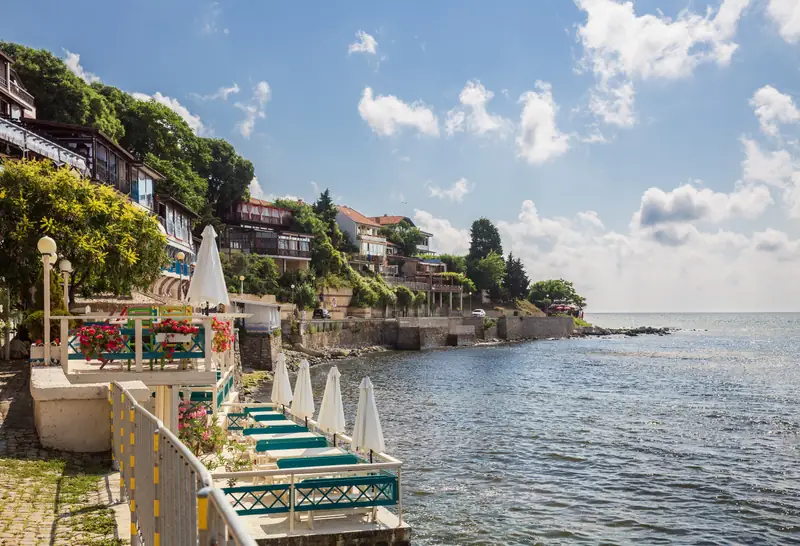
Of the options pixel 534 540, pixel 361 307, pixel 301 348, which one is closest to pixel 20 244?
pixel 534 540

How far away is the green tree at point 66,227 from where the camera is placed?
22844mm

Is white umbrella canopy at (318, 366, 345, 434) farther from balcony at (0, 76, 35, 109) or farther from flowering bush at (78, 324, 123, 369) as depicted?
balcony at (0, 76, 35, 109)

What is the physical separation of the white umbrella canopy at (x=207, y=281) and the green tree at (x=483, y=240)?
121 metres

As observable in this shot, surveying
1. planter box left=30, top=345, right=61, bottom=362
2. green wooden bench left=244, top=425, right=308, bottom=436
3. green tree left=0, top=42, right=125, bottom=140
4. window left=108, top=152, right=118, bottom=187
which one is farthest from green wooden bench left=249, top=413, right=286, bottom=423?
green tree left=0, top=42, right=125, bottom=140

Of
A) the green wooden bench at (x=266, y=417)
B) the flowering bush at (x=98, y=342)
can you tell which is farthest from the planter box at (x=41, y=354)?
the green wooden bench at (x=266, y=417)

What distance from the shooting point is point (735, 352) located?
84.2 m

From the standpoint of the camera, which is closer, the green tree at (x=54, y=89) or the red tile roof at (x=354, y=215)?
the green tree at (x=54, y=89)

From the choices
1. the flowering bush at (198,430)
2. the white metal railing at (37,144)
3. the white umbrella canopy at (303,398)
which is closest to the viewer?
the flowering bush at (198,430)

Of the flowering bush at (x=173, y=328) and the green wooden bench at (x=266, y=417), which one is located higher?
the flowering bush at (x=173, y=328)

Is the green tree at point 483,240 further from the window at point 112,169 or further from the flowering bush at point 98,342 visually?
the flowering bush at point 98,342

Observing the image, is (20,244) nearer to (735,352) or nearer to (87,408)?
(87,408)

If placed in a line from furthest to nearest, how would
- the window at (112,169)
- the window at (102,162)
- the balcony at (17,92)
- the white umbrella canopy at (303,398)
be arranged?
the balcony at (17,92) → the window at (112,169) → the window at (102,162) → the white umbrella canopy at (303,398)

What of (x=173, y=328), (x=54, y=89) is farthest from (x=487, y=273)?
(x=173, y=328)

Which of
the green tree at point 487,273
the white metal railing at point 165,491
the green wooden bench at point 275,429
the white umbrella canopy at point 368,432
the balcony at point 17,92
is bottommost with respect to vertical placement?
the green wooden bench at point 275,429
